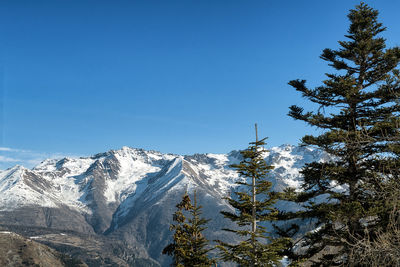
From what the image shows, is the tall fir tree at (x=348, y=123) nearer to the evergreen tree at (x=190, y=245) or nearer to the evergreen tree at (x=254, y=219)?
the evergreen tree at (x=254, y=219)

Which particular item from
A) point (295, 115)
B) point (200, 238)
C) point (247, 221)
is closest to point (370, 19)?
point (295, 115)

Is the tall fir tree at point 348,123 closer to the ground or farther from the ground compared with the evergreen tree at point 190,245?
farther from the ground

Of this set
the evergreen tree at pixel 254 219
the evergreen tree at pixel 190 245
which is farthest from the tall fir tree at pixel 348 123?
the evergreen tree at pixel 190 245

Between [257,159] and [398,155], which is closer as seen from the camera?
[398,155]

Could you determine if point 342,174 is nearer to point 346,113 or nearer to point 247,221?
point 346,113

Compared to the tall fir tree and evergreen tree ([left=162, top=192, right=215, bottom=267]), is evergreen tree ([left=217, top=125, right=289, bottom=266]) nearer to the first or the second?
the tall fir tree

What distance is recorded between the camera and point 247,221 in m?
19.2

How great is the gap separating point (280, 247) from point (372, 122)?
789 cm

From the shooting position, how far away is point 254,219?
62.8 feet

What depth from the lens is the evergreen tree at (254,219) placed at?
17.8 metres

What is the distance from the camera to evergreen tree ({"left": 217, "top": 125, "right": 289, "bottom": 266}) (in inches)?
702

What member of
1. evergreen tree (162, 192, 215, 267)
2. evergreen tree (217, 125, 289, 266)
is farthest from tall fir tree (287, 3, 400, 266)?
Result: evergreen tree (162, 192, 215, 267)

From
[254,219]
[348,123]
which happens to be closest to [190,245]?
[254,219]

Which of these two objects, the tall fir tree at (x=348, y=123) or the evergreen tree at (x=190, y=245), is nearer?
the tall fir tree at (x=348, y=123)
